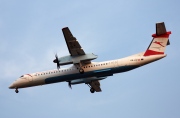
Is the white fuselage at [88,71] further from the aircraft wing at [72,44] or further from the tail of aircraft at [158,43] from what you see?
the aircraft wing at [72,44]

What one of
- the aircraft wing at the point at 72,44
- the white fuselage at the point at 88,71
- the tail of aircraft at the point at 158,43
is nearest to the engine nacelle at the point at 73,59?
the aircraft wing at the point at 72,44

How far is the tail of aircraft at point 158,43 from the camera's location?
4825cm

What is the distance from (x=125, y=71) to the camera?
49000 millimetres

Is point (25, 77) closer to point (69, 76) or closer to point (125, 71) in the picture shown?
point (69, 76)

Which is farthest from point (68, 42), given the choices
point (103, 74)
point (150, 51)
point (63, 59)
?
point (150, 51)

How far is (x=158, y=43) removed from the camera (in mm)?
48688

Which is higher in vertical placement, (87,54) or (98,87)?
(87,54)

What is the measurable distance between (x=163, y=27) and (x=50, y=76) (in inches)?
587

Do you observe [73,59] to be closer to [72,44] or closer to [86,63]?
[86,63]

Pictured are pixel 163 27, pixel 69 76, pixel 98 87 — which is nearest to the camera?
pixel 163 27

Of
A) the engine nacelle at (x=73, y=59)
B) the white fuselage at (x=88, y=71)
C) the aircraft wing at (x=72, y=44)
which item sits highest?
the aircraft wing at (x=72, y=44)

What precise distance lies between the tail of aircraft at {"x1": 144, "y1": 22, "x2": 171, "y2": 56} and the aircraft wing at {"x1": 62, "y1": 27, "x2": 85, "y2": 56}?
303 inches

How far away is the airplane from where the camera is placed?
47.9m

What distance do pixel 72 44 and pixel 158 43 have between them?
995 cm
